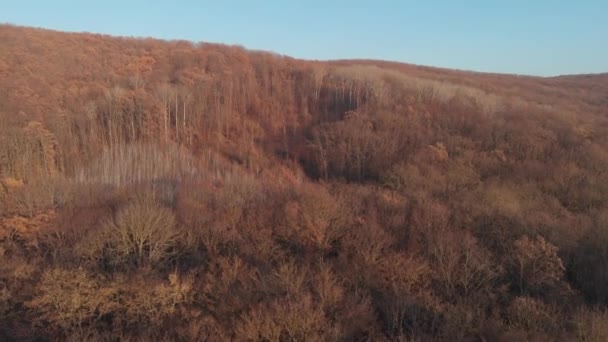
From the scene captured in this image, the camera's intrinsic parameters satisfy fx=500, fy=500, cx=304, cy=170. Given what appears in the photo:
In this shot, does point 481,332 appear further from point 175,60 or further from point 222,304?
point 175,60

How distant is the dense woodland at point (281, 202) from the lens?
64.3 ft

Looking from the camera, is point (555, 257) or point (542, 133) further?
point (542, 133)

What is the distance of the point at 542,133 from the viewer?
45344mm

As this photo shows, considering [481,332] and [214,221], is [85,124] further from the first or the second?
[481,332]

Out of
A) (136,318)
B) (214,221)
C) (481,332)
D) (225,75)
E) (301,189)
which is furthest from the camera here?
(225,75)

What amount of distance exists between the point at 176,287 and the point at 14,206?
54.3 ft

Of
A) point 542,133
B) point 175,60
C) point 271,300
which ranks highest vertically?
point 175,60

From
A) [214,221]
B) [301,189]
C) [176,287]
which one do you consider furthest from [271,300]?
[301,189]

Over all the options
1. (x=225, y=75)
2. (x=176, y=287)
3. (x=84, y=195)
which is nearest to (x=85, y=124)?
(x=84, y=195)

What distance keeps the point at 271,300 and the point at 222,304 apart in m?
2.39

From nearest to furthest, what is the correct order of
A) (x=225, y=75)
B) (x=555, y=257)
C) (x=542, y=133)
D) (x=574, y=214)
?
(x=555, y=257)
(x=574, y=214)
(x=542, y=133)
(x=225, y=75)

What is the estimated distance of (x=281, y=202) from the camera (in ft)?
105

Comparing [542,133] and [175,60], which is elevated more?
[175,60]

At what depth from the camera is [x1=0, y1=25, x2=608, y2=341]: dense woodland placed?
19.6 meters
